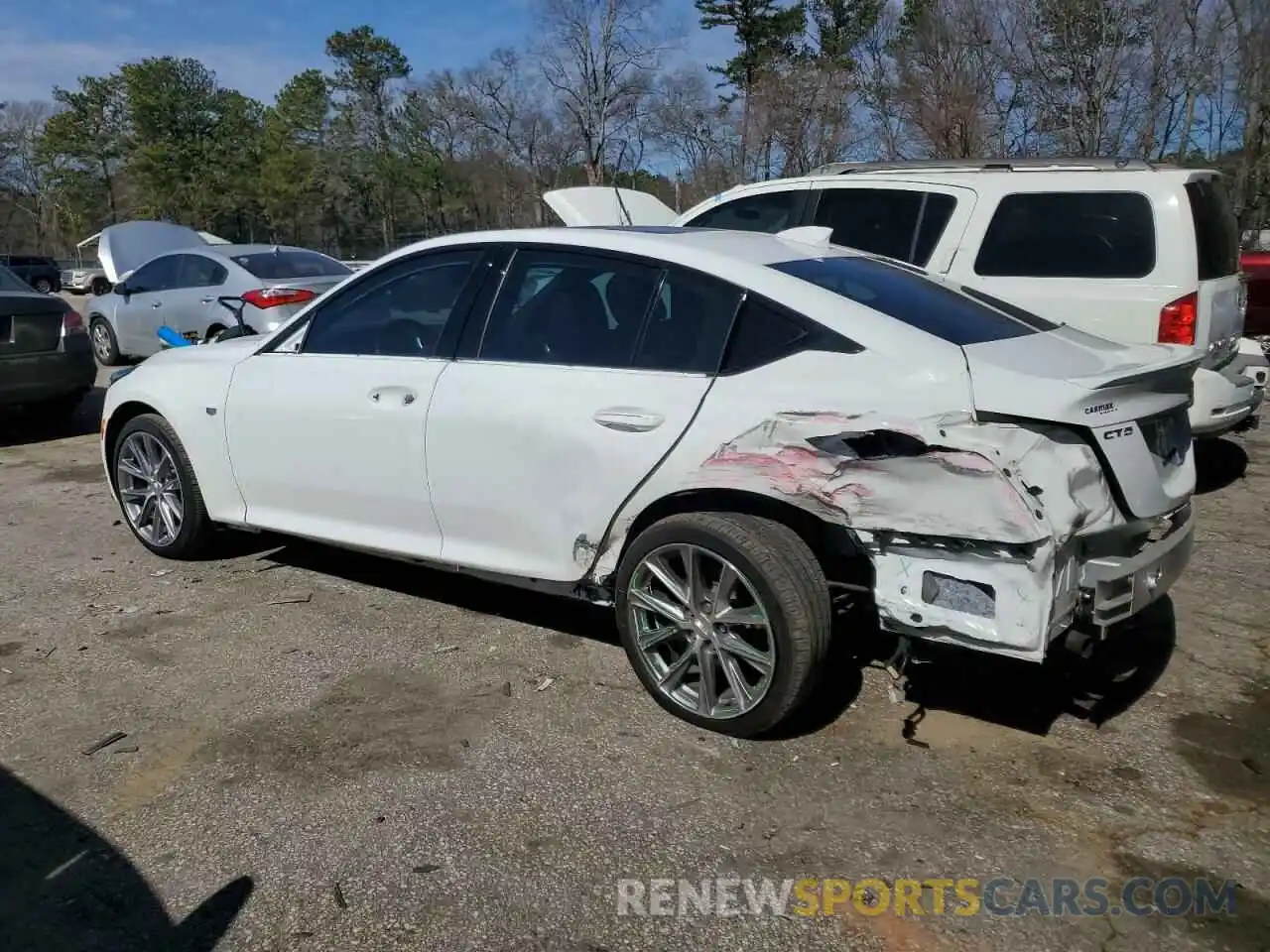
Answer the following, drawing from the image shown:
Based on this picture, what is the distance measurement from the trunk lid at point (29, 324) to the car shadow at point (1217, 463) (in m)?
8.43

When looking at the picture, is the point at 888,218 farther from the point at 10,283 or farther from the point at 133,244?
the point at 133,244

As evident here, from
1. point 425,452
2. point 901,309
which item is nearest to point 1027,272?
point 901,309

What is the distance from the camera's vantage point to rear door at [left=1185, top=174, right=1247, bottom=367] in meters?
5.68

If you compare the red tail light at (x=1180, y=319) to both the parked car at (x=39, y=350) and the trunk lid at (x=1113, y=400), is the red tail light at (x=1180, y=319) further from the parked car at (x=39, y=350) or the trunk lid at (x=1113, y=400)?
the parked car at (x=39, y=350)

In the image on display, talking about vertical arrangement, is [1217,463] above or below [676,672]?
below

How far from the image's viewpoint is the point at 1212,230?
5879 millimetres

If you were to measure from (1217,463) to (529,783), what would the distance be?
5.88 meters

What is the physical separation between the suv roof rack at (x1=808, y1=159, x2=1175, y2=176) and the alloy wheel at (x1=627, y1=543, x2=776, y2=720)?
158 inches

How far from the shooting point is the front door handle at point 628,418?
3.50m

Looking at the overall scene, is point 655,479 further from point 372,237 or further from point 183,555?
point 372,237

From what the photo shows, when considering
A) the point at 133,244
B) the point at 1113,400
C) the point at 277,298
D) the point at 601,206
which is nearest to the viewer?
the point at 1113,400

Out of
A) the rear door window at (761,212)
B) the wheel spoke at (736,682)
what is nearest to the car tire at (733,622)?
the wheel spoke at (736,682)

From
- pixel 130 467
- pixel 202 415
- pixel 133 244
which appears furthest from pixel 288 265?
pixel 202 415

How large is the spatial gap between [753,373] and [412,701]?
1.70 m
